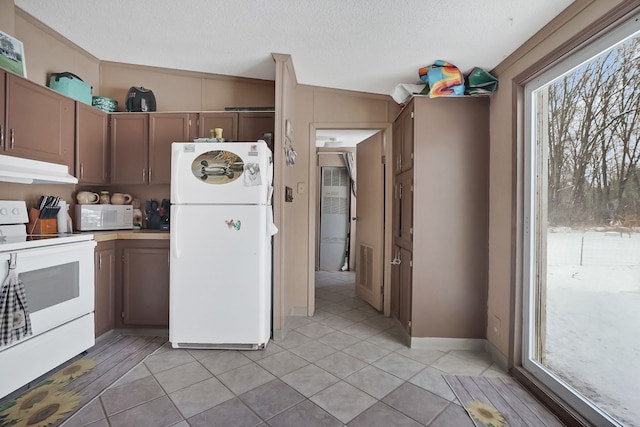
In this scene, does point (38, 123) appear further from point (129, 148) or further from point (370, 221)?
point (370, 221)

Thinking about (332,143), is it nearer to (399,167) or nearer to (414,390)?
(399,167)

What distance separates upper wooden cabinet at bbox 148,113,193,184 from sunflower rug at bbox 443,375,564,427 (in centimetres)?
287

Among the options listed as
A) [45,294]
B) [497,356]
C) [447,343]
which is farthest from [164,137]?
[497,356]

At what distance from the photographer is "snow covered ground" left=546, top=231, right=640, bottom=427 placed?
4.49 ft

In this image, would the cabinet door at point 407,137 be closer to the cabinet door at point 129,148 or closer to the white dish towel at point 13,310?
the cabinet door at point 129,148

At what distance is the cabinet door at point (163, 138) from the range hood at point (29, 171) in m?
0.66

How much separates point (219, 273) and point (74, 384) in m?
1.07

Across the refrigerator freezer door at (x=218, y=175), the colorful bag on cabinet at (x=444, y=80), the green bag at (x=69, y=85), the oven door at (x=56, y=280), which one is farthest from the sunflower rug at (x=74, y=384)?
the colorful bag on cabinet at (x=444, y=80)

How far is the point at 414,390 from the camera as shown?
1846mm

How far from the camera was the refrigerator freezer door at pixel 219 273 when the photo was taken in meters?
2.25

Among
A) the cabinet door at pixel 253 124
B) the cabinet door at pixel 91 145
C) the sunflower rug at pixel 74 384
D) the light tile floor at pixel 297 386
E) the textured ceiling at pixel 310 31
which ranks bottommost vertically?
the light tile floor at pixel 297 386

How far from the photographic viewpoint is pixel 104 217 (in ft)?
8.48

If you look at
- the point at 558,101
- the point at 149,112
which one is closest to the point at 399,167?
the point at 558,101

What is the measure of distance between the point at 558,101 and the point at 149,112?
3.22m
